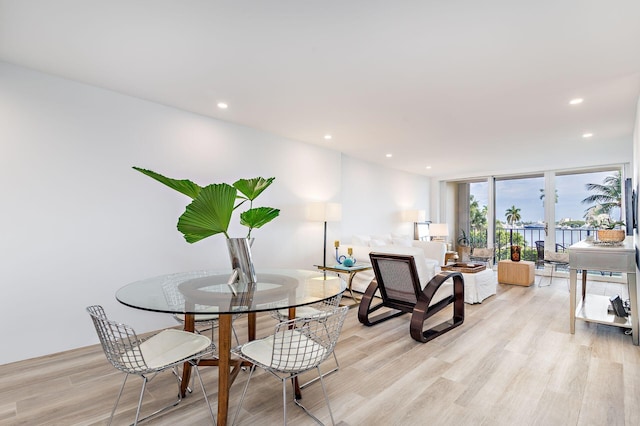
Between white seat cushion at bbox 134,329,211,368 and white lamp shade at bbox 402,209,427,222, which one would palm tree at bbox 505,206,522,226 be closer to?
white lamp shade at bbox 402,209,427,222

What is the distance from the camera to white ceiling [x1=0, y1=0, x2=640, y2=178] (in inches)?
76.3

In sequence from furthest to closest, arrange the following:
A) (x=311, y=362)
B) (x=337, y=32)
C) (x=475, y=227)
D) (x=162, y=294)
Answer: (x=475, y=227), (x=337, y=32), (x=162, y=294), (x=311, y=362)

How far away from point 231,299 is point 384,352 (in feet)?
5.53

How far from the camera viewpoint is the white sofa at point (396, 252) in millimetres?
3589

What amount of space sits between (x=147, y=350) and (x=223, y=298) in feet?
1.73

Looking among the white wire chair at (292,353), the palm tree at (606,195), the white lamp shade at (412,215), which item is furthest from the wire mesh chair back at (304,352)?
the palm tree at (606,195)

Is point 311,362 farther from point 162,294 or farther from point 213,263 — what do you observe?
point 213,263

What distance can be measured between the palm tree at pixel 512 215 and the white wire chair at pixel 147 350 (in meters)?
7.64

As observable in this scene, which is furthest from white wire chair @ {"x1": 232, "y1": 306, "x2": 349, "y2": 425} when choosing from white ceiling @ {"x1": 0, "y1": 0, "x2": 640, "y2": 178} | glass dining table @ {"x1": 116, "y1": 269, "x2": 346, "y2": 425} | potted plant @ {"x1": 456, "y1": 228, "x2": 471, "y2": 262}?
potted plant @ {"x1": 456, "y1": 228, "x2": 471, "y2": 262}

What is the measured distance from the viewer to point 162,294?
1959 mm

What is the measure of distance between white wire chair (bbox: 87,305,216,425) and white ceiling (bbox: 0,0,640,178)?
1.87 metres

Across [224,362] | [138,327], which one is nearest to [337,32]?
[224,362]

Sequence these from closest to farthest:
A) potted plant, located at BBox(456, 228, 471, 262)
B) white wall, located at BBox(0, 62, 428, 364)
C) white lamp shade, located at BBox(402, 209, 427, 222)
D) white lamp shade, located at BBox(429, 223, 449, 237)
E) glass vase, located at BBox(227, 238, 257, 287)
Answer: glass vase, located at BBox(227, 238, 257, 287)
white wall, located at BBox(0, 62, 428, 364)
white lamp shade, located at BBox(402, 209, 427, 222)
white lamp shade, located at BBox(429, 223, 449, 237)
potted plant, located at BBox(456, 228, 471, 262)

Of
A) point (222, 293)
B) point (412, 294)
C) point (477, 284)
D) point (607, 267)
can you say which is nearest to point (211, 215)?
point (222, 293)
